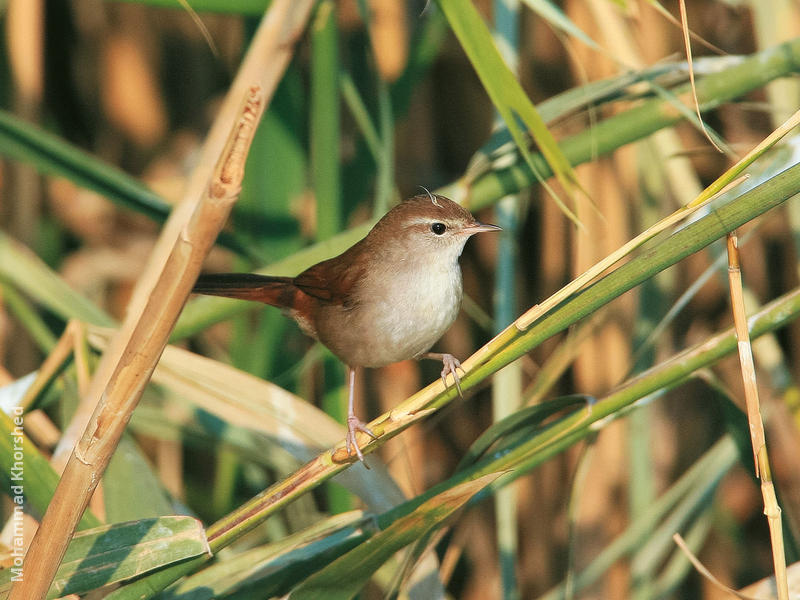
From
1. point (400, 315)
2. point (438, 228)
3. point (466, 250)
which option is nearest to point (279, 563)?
point (400, 315)

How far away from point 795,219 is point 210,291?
Answer: 1.42 metres

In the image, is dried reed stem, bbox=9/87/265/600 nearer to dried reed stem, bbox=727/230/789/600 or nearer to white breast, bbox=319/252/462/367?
dried reed stem, bbox=727/230/789/600

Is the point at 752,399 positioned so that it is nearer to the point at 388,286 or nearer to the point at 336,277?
the point at 388,286

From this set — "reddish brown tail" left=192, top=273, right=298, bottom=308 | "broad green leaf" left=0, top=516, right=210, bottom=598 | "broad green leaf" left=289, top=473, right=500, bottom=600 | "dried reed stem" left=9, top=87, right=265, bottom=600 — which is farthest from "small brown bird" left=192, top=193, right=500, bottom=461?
"dried reed stem" left=9, top=87, right=265, bottom=600

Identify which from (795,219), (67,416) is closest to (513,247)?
(795,219)

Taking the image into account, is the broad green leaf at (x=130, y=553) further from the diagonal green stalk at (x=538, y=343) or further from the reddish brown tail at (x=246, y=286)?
the reddish brown tail at (x=246, y=286)

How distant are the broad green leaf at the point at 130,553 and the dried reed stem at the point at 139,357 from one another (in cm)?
13

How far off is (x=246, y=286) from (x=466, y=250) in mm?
1341

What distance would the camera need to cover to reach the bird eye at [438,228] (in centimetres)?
199

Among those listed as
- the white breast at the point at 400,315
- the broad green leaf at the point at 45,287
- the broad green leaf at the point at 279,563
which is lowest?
the broad green leaf at the point at 279,563

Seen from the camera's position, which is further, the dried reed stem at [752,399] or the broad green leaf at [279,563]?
the broad green leaf at [279,563]

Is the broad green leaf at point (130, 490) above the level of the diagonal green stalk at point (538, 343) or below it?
above

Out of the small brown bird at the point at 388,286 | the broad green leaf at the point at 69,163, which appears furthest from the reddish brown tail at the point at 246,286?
the broad green leaf at the point at 69,163

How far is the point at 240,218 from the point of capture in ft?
8.13
